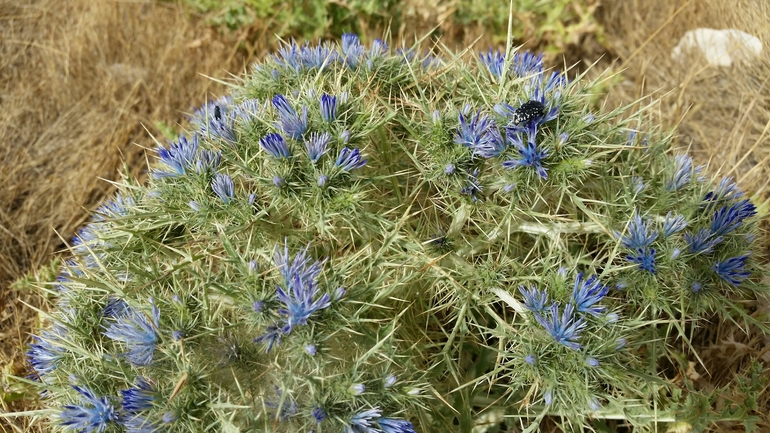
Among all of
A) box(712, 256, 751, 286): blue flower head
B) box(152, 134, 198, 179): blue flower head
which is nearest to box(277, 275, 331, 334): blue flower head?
box(152, 134, 198, 179): blue flower head

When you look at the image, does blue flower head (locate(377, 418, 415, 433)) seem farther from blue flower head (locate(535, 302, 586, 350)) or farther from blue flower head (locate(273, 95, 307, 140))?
blue flower head (locate(273, 95, 307, 140))

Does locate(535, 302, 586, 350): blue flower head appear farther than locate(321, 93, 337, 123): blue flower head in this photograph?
No

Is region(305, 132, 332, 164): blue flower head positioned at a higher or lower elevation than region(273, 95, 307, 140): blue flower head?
lower

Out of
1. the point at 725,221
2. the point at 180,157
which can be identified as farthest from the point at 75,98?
the point at 725,221

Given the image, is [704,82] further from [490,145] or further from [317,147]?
[317,147]

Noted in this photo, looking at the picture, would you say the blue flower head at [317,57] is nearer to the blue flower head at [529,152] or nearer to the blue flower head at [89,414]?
the blue flower head at [529,152]

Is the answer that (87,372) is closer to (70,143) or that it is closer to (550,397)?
(550,397)

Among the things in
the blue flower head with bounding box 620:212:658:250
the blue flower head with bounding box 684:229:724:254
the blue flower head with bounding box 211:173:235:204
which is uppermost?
the blue flower head with bounding box 211:173:235:204
